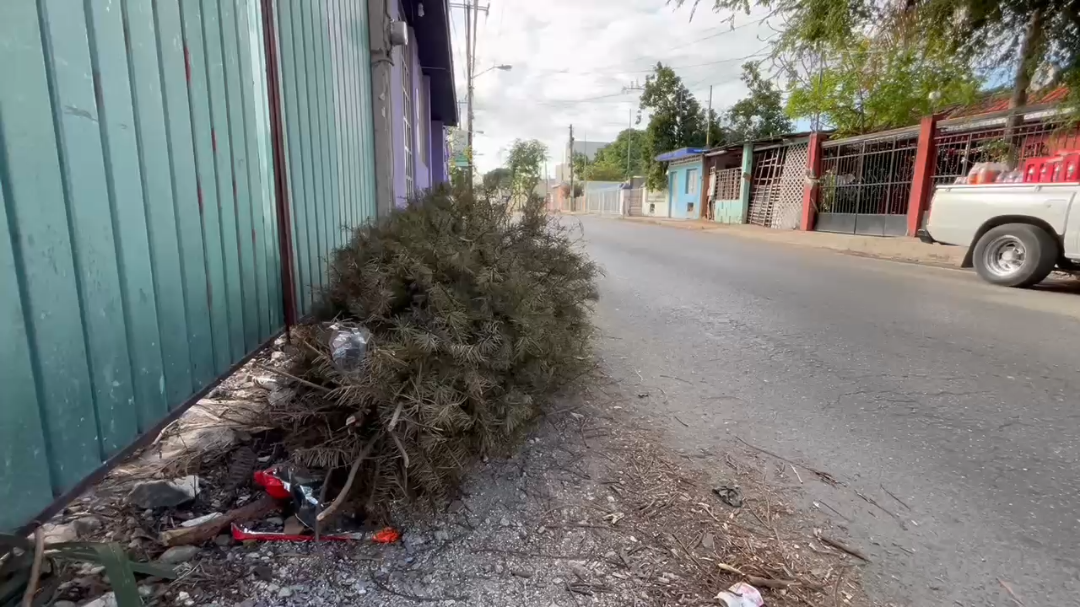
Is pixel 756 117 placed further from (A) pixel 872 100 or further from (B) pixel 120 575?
(B) pixel 120 575

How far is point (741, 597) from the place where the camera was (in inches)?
71.2

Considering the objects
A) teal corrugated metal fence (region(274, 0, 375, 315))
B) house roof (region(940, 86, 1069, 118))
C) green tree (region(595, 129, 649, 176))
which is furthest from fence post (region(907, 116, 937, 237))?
green tree (region(595, 129, 649, 176))

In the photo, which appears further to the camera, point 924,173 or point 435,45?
point 924,173

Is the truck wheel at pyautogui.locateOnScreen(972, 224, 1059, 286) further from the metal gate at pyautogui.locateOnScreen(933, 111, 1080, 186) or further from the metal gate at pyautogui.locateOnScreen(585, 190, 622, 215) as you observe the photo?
the metal gate at pyautogui.locateOnScreen(585, 190, 622, 215)

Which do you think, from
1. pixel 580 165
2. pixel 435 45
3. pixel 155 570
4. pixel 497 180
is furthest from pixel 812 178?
pixel 580 165

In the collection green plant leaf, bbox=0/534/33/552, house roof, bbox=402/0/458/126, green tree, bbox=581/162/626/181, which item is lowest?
green plant leaf, bbox=0/534/33/552

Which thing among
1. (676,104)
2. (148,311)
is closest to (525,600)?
(148,311)

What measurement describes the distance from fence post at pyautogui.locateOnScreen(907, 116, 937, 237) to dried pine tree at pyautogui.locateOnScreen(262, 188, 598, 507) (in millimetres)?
14445

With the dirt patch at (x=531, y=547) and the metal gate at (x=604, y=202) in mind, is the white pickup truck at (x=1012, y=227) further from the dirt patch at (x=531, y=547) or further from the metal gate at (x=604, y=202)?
the metal gate at (x=604, y=202)

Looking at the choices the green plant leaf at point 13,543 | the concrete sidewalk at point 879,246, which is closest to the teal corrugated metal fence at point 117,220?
the green plant leaf at point 13,543

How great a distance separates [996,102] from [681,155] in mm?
16531

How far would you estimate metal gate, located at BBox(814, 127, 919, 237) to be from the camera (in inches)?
583

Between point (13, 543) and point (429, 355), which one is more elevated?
point (429, 355)

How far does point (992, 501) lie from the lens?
7.90 ft
